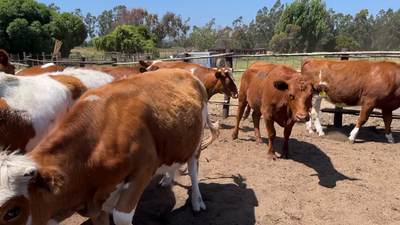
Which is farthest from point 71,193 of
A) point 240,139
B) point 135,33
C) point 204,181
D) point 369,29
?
point 369,29

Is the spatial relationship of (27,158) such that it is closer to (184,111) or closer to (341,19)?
(184,111)

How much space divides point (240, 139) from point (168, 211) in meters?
3.71

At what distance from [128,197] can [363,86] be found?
6.51m

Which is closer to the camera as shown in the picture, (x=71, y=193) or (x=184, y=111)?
(x=71, y=193)

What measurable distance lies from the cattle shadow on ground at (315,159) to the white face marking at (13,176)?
4.15m

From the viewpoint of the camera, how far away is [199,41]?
67375mm

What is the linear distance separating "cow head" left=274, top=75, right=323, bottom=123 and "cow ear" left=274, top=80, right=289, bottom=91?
4cm

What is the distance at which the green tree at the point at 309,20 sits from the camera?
173ft

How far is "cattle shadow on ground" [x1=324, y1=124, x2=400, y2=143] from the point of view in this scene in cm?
731

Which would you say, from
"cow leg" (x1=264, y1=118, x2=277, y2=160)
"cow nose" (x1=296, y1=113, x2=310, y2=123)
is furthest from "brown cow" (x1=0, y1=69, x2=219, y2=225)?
"cow leg" (x1=264, y1=118, x2=277, y2=160)

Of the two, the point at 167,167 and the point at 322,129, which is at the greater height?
the point at 167,167

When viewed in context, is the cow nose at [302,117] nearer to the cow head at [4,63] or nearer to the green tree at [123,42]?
the cow head at [4,63]

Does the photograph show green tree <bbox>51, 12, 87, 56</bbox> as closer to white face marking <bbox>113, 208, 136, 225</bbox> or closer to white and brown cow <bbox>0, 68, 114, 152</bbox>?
white and brown cow <bbox>0, 68, 114, 152</bbox>

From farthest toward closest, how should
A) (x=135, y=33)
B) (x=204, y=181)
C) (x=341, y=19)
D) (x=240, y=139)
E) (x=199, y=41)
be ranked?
(x=341, y=19)
(x=199, y=41)
(x=135, y=33)
(x=240, y=139)
(x=204, y=181)
